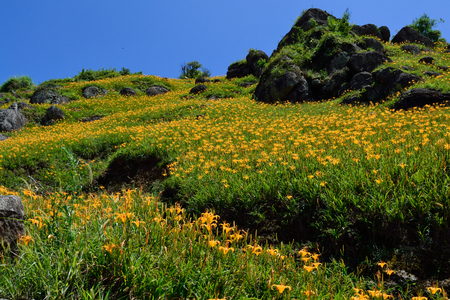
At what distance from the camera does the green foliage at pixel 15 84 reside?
108 feet

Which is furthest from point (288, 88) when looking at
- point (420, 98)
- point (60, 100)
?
point (60, 100)

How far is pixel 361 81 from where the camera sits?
13.9 metres

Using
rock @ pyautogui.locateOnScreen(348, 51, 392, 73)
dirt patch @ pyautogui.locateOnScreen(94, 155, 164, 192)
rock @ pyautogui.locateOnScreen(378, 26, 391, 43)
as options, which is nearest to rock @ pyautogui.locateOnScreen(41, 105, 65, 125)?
dirt patch @ pyautogui.locateOnScreen(94, 155, 164, 192)

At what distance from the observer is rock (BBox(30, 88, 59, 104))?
23922 millimetres

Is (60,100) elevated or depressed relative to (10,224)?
elevated

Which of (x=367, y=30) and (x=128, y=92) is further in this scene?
(x=128, y=92)

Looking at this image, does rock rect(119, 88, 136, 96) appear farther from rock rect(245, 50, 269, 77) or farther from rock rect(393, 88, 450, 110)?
rock rect(393, 88, 450, 110)

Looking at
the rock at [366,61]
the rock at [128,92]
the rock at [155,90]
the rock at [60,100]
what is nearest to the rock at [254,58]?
the rock at [155,90]

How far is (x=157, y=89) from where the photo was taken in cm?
2722

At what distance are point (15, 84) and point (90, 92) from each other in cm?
1431

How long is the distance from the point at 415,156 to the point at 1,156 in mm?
12999

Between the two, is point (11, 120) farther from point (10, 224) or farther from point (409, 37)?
point (409, 37)

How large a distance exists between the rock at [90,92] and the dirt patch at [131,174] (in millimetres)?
20321

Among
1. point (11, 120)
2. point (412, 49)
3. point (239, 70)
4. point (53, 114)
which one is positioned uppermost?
point (239, 70)
